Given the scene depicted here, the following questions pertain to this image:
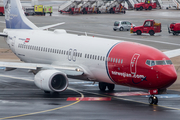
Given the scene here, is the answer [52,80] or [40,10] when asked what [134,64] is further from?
[40,10]

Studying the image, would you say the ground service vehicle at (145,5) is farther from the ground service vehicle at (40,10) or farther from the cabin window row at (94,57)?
the cabin window row at (94,57)

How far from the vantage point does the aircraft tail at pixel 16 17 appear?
43062 millimetres

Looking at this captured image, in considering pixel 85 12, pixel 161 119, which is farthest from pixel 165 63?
pixel 85 12

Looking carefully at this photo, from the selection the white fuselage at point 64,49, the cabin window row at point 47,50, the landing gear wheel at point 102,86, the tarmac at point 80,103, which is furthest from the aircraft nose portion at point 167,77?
the cabin window row at point 47,50

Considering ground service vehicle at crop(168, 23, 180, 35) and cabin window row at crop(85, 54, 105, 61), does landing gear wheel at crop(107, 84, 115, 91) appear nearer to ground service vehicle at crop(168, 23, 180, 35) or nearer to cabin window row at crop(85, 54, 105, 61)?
cabin window row at crop(85, 54, 105, 61)

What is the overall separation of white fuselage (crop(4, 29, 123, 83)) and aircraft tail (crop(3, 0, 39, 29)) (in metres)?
1.02

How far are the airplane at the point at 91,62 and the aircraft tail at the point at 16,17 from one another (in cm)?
158

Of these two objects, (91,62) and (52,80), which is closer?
(52,80)

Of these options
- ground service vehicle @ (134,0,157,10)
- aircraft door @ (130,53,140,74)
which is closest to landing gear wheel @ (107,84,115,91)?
aircraft door @ (130,53,140,74)

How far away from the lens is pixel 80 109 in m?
27.3

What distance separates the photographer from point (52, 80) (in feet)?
104

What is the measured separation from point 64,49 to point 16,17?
11.5 metres

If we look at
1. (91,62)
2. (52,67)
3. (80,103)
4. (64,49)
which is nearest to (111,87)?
(91,62)

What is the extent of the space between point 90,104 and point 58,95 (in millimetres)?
4439
